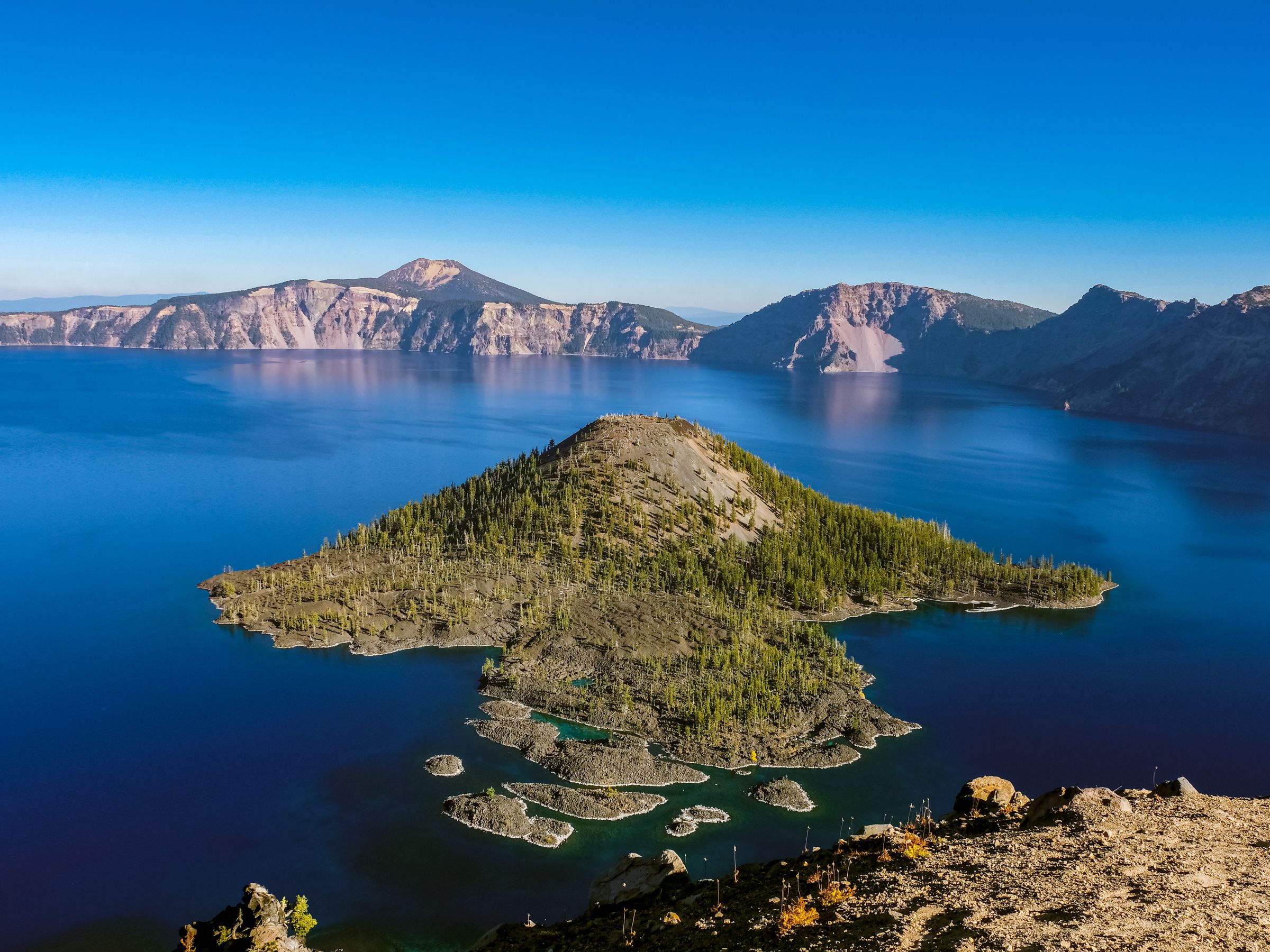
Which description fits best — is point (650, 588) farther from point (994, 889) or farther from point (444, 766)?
point (994, 889)

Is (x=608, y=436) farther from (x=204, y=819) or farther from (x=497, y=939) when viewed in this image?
(x=497, y=939)

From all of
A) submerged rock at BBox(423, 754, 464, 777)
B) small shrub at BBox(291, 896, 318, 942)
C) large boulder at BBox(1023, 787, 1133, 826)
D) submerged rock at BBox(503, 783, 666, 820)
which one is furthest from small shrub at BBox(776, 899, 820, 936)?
submerged rock at BBox(423, 754, 464, 777)

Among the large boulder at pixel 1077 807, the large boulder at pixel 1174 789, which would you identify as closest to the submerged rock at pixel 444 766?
the large boulder at pixel 1077 807

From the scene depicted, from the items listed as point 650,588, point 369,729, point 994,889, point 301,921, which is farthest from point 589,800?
point 650,588

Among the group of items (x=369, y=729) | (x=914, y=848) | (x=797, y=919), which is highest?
(x=914, y=848)

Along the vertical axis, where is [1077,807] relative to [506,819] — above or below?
above
